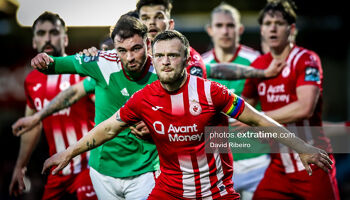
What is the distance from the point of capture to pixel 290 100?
5141mm

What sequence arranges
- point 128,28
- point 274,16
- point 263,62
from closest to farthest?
point 128,28
point 274,16
point 263,62

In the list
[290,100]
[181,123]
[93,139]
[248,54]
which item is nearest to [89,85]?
[93,139]

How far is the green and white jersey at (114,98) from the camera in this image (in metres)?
4.21

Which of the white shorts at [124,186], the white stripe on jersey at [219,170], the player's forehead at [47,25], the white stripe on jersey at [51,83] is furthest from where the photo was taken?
the white stripe on jersey at [51,83]

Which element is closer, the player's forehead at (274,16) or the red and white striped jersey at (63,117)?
the player's forehead at (274,16)

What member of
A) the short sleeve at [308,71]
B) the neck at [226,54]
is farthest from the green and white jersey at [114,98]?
the neck at [226,54]

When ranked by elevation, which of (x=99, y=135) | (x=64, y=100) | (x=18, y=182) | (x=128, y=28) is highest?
(x=128, y=28)

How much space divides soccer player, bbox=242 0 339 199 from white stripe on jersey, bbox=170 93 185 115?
1581 mm

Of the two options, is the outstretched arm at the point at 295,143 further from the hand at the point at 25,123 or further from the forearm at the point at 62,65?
the hand at the point at 25,123

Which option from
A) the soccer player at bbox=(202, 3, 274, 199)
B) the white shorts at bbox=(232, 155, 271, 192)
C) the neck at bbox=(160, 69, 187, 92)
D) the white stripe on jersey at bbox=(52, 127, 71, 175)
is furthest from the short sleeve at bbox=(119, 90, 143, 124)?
the white shorts at bbox=(232, 155, 271, 192)

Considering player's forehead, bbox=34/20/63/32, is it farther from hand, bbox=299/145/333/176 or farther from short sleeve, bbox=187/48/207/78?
hand, bbox=299/145/333/176

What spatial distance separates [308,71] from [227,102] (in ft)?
5.72

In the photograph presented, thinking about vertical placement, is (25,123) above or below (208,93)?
below

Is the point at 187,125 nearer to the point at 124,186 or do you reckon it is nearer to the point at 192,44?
the point at 124,186
